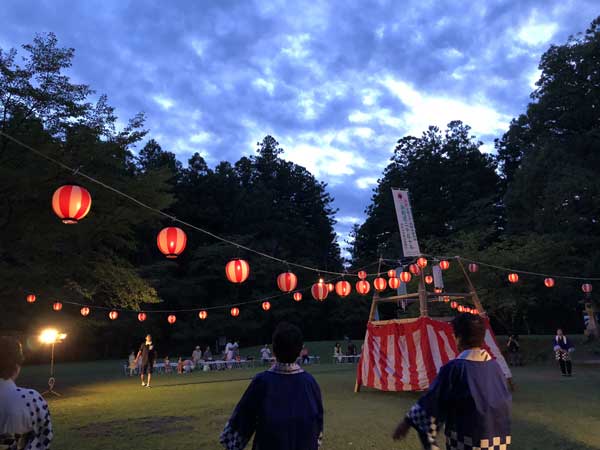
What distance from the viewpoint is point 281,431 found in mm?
2590

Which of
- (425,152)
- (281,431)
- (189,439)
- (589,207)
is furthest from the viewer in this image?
(425,152)

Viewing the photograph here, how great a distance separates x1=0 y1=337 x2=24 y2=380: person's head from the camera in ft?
9.02

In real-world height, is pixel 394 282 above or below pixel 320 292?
above

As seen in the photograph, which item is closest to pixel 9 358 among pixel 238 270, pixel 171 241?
pixel 171 241

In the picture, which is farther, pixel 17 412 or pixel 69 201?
pixel 69 201

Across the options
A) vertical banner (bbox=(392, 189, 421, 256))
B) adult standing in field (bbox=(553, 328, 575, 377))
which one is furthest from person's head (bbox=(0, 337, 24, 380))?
adult standing in field (bbox=(553, 328, 575, 377))

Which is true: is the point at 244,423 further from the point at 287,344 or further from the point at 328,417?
the point at 328,417

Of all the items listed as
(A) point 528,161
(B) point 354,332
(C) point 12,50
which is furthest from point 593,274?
(C) point 12,50

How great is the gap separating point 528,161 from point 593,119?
3996 millimetres

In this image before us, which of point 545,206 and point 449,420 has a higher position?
point 545,206

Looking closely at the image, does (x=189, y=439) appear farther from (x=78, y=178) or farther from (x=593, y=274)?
(x=593, y=274)

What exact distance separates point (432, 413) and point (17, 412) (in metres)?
2.57

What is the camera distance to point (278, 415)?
261 centimetres

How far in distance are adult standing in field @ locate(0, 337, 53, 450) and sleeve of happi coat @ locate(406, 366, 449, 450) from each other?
2338mm
